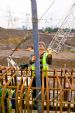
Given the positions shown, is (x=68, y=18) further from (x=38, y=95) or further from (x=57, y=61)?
(x=38, y=95)

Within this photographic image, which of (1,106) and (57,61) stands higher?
(1,106)

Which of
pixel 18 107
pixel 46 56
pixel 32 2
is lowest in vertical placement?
pixel 18 107

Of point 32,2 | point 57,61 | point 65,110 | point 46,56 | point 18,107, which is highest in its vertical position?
point 32,2

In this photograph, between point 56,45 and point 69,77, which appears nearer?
point 69,77

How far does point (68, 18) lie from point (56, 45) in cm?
418

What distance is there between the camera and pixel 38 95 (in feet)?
16.1

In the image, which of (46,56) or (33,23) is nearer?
(33,23)

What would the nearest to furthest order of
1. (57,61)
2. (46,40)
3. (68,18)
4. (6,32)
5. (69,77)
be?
(69,77) < (57,61) < (68,18) < (46,40) < (6,32)

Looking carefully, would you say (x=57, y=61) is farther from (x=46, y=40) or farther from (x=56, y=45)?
(x=46, y=40)

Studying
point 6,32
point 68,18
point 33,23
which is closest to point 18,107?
point 33,23

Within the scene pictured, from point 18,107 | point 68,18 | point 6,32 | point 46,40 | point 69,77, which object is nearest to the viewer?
point 18,107

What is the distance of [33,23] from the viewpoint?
173 inches

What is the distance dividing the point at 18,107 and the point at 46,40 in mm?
40194

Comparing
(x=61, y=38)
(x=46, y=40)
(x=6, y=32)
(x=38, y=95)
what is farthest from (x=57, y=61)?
(x=6, y=32)
